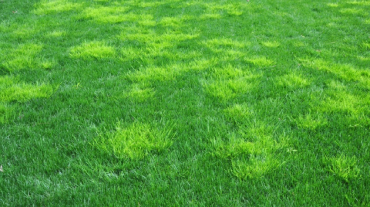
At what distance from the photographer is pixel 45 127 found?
3.17 metres

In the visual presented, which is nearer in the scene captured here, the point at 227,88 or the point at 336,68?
the point at 227,88

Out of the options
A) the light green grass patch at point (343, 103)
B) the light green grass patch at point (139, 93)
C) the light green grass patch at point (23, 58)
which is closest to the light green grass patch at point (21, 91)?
the light green grass patch at point (23, 58)

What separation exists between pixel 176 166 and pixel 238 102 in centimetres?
160

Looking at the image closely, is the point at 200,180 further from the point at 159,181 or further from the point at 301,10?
the point at 301,10

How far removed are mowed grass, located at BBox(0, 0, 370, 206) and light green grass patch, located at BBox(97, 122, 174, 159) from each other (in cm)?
1

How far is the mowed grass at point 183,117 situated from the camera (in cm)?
229

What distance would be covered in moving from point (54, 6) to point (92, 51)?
494 cm

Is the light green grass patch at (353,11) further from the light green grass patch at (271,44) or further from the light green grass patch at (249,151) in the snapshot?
the light green grass patch at (249,151)

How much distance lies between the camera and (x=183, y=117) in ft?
10.9

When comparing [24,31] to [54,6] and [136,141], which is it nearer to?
[54,6]

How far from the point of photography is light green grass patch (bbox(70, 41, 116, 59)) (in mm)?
5301

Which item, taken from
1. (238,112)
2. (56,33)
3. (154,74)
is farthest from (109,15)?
(238,112)

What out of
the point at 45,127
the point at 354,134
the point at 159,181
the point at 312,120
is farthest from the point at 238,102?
the point at 45,127

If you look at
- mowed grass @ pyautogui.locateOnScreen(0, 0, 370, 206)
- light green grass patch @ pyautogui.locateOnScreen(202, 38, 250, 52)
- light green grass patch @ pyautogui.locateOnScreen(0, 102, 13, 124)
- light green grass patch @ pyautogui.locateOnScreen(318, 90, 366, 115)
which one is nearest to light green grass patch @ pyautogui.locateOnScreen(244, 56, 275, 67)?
mowed grass @ pyautogui.locateOnScreen(0, 0, 370, 206)
